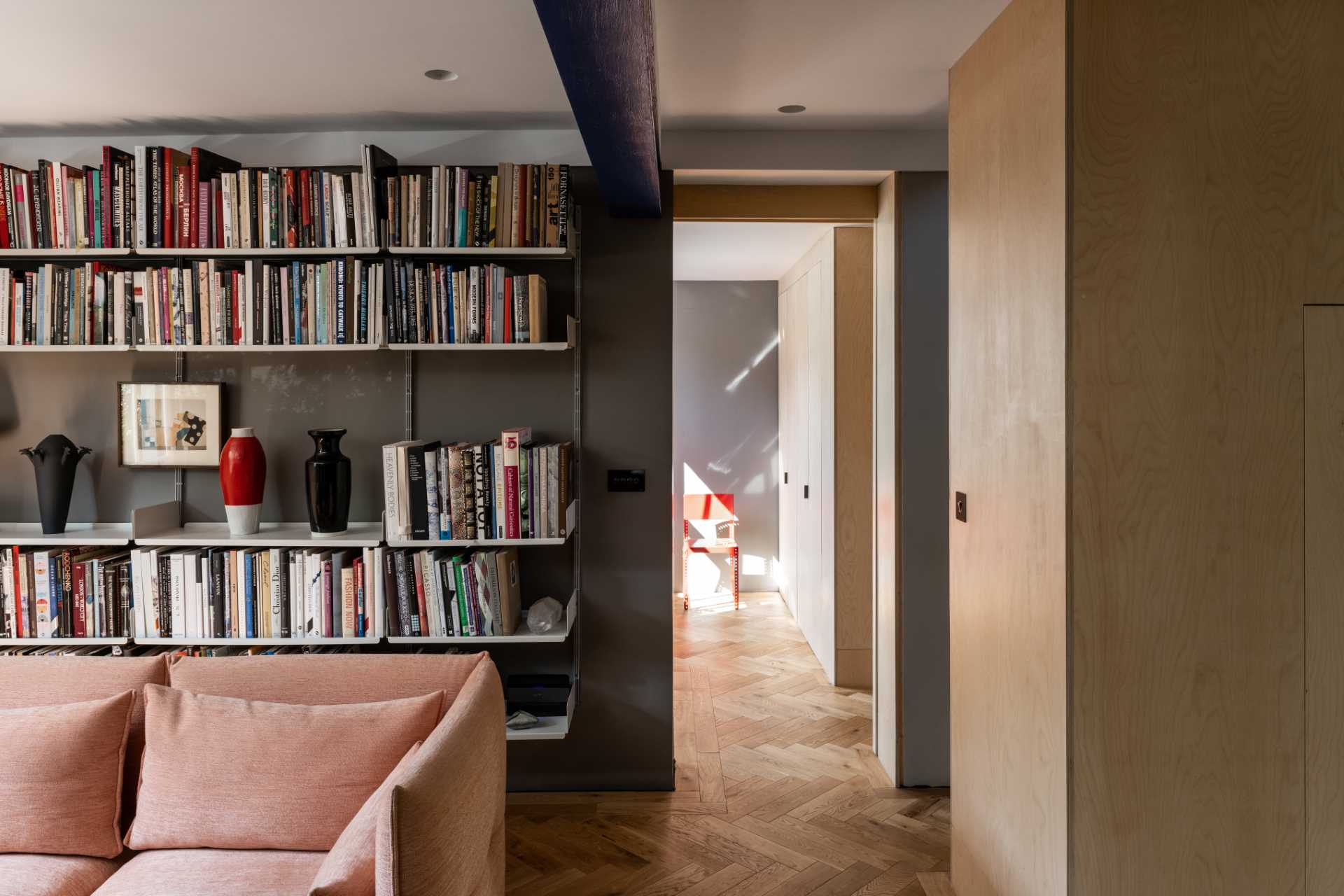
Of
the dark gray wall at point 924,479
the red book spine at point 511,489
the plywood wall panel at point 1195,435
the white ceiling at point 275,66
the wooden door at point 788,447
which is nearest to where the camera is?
the plywood wall panel at point 1195,435

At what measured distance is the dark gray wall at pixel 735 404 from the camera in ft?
21.4

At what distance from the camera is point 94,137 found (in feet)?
10.4

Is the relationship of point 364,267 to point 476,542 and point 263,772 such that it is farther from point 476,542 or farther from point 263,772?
point 263,772

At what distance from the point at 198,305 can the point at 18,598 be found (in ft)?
3.85

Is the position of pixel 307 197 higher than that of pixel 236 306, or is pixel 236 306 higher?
pixel 307 197

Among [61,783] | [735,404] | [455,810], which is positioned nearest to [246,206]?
[61,783]

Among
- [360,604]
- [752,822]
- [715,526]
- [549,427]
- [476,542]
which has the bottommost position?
[752,822]

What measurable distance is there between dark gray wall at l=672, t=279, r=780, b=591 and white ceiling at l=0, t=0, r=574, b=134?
3.50 m

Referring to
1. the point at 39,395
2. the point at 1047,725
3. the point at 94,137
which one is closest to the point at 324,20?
the point at 94,137

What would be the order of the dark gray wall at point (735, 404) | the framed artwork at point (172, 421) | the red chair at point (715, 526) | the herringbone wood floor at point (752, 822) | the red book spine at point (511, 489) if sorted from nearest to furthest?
the herringbone wood floor at point (752, 822) < the red book spine at point (511, 489) < the framed artwork at point (172, 421) < the red chair at point (715, 526) < the dark gray wall at point (735, 404)

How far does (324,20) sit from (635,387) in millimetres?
1516

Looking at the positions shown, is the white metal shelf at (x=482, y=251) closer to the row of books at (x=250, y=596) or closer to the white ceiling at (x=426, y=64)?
the white ceiling at (x=426, y=64)

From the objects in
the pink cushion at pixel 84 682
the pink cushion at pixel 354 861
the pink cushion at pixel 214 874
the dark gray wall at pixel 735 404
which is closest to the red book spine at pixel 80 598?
the pink cushion at pixel 84 682

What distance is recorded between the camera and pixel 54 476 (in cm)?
294
